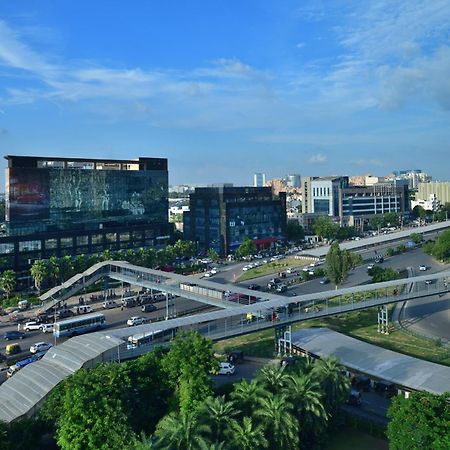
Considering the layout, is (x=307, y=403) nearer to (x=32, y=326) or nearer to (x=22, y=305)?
(x=32, y=326)

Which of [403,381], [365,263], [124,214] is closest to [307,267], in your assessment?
[365,263]

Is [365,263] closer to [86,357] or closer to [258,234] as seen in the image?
[258,234]

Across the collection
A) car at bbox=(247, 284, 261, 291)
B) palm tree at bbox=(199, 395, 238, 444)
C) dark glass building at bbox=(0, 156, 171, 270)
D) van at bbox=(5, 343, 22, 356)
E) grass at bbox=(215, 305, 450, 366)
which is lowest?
grass at bbox=(215, 305, 450, 366)

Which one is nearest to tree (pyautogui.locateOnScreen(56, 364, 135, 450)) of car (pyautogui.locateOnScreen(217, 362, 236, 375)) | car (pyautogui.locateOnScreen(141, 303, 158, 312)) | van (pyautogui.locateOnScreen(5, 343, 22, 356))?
car (pyautogui.locateOnScreen(217, 362, 236, 375))

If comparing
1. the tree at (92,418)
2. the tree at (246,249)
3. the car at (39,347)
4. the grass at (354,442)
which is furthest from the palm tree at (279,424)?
the tree at (246,249)

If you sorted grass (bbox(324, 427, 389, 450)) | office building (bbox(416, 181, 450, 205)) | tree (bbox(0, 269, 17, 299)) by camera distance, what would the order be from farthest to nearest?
office building (bbox(416, 181, 450, 205)) < tree (bbox(0, 269, 17, 299)) < grass (bbox(324, 427, 389, 450))

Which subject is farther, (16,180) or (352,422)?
(16,180)

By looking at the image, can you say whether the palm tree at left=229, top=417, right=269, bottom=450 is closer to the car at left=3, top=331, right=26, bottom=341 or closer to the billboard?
the car at left=3, top=331, right=26, bottom=341
